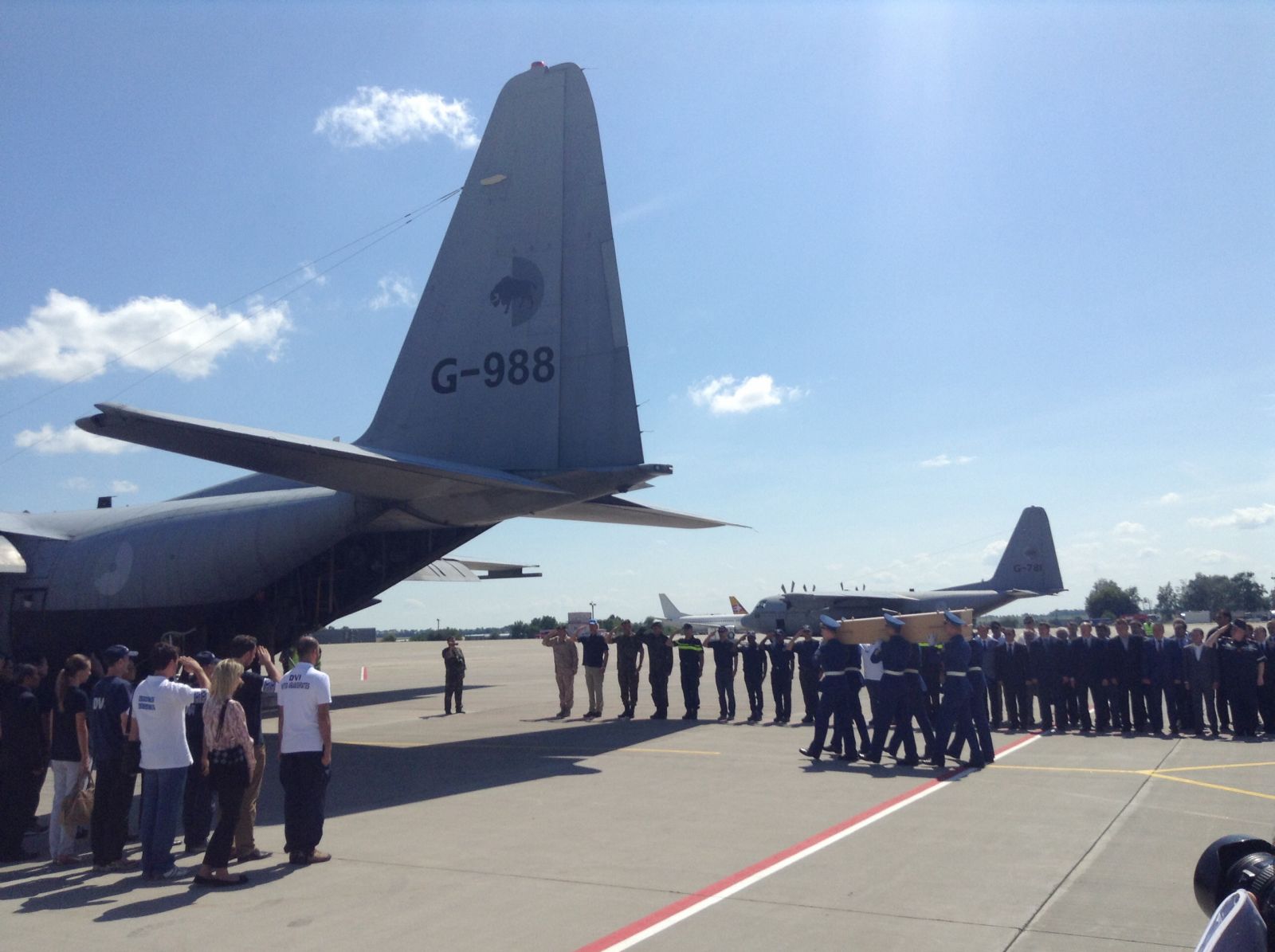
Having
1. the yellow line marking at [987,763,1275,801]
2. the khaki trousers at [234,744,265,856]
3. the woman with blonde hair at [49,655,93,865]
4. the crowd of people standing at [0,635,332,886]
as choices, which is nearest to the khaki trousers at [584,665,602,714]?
the yellow line marking at [987,763,1275,801]

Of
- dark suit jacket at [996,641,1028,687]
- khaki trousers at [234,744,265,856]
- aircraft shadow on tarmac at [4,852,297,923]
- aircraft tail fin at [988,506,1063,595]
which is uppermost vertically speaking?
aircraft tail fin at [988,506,1063,595]

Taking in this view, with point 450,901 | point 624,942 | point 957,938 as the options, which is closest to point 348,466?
point 450,901

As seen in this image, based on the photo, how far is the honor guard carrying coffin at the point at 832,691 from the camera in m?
11.3

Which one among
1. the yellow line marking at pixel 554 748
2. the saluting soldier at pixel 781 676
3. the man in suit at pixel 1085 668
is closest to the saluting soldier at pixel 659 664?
the saluting soldier at pixel 781 676

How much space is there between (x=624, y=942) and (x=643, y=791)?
442 centimetres

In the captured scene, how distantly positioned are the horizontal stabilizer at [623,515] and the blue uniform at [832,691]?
3870 millimetres

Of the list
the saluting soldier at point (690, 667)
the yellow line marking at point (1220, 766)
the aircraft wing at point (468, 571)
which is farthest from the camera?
the aircraft wing at point (468, 571)

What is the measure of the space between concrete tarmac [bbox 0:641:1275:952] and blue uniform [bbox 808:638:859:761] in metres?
0.47

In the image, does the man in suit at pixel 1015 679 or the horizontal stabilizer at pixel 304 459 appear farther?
the man in suit at pixel 1015 679

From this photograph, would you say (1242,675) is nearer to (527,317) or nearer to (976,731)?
(976,731)

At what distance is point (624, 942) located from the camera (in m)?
4.89

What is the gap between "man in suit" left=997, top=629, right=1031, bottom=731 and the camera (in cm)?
1396

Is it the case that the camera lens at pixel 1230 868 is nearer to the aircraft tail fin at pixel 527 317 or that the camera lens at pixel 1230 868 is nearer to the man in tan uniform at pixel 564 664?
the aircraft tail fin at pixel 527 317

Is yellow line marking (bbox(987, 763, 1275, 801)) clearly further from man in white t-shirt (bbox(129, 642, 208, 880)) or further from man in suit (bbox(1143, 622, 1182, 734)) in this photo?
man in white t-shirt (bbox(129, 642, 208, 880))
